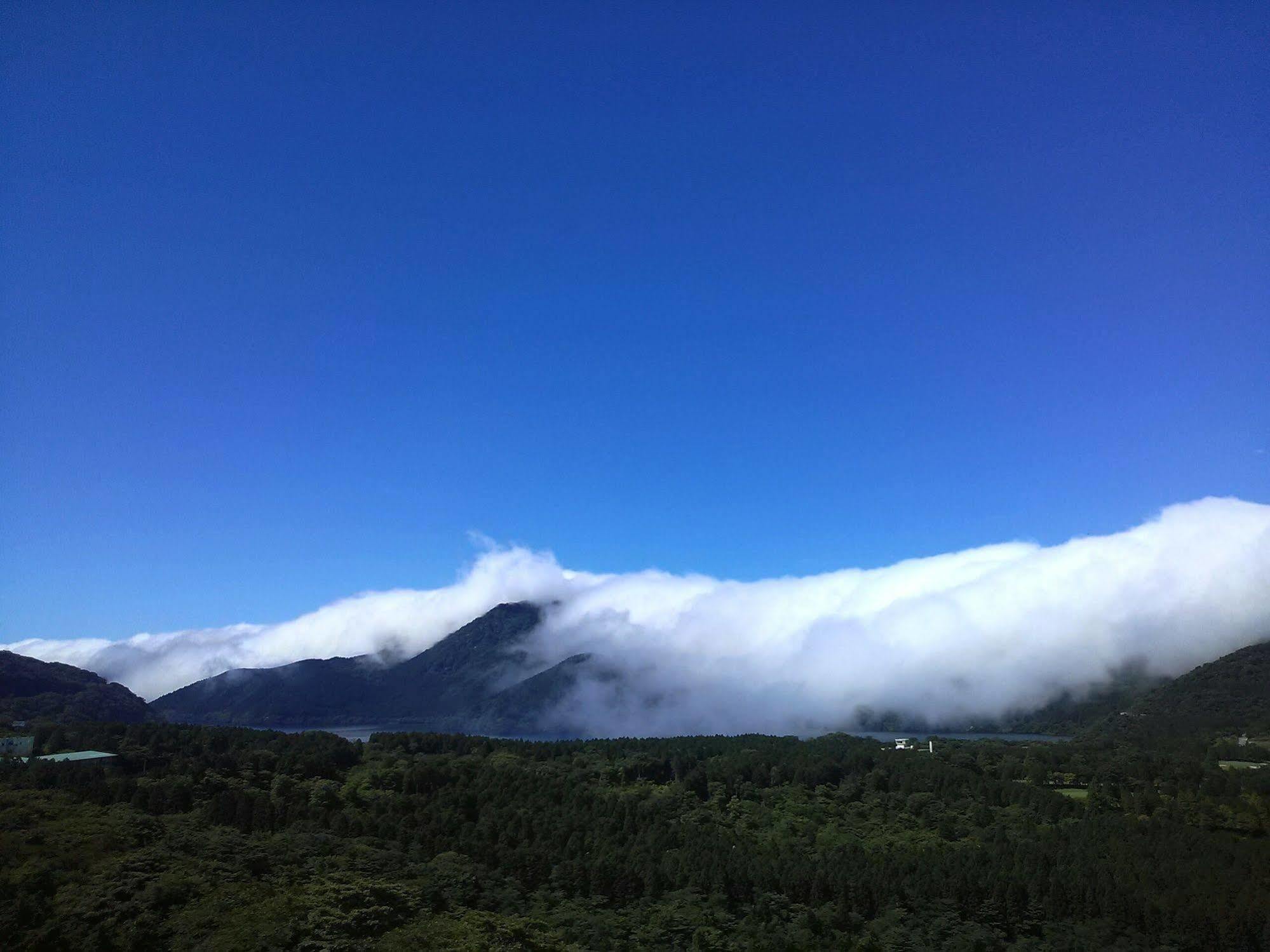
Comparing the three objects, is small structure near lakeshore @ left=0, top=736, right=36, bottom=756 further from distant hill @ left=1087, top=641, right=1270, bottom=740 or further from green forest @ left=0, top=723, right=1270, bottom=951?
distant hill @ left=1087, top=641, right=1270, bottom=740

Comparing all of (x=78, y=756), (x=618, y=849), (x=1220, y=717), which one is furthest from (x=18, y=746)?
(x=1220, y=717)

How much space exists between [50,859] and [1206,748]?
17768 cm

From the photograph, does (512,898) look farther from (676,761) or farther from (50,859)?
(676,761)

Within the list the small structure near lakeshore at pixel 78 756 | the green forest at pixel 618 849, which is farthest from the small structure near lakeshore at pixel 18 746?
the small structure near lakeshore at pixel 78 756

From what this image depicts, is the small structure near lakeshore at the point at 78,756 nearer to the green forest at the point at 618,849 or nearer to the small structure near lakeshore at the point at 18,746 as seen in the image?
Result: the small structure near lakeshore at the point at 18,746

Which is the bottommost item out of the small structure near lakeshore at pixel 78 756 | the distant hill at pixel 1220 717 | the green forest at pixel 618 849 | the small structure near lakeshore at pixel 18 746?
the green forest at pixel 618 849

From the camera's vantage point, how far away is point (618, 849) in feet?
345

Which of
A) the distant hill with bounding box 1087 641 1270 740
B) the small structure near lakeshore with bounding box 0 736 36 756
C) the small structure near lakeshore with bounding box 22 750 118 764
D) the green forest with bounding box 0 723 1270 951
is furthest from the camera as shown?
the distant hill with bounding box 1087 641 1270 740

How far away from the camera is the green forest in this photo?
219 ft

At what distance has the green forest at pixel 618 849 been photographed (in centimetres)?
6681

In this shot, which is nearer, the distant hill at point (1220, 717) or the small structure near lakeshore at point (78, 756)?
the small structure near lakeshore at point (78, 756)

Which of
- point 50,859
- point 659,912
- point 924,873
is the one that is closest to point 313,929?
point 50,859

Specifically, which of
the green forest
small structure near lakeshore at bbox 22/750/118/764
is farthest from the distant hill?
small structure near lakeshore at bbox 22/750/118/764

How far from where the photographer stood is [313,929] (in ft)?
208
